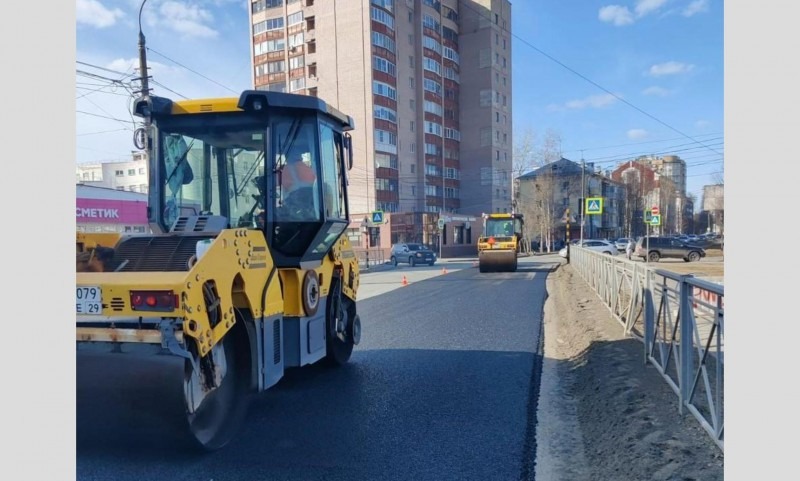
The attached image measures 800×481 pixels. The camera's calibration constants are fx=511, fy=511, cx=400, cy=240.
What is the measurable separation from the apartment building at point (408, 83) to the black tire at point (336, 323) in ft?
124

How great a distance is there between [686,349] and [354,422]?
8.96 feet

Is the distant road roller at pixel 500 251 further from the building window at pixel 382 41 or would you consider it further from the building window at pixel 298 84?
the building window at pixel 298 84

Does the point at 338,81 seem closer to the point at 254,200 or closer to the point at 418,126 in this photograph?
the point at 418,126

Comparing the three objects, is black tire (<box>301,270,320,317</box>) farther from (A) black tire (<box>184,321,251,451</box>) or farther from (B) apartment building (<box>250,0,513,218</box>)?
(B) apartment building (<box>250,0,513,218</box>)

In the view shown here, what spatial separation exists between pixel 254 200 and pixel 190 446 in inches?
86.4

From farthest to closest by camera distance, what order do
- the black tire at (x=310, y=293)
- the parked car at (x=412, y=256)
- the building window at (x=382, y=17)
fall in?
the building window at (x=382, y=17)
the parked car at (x=412, y=256)
the black tire at (x=310, y=293)

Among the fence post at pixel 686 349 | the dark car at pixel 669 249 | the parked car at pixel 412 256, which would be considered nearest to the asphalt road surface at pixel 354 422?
the fence post at pixel 686 349

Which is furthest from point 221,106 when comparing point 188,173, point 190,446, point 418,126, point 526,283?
point 418,126

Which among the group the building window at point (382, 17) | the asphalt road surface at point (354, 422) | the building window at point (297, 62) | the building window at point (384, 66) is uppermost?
the building window at point (382, 17)

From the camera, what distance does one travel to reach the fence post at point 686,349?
392 cm

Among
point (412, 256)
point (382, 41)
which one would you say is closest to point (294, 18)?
point (382, 41)

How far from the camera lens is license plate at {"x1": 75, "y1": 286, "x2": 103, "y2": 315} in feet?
10.6

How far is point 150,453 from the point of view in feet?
11.7

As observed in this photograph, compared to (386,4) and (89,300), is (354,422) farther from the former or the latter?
(386,4)
